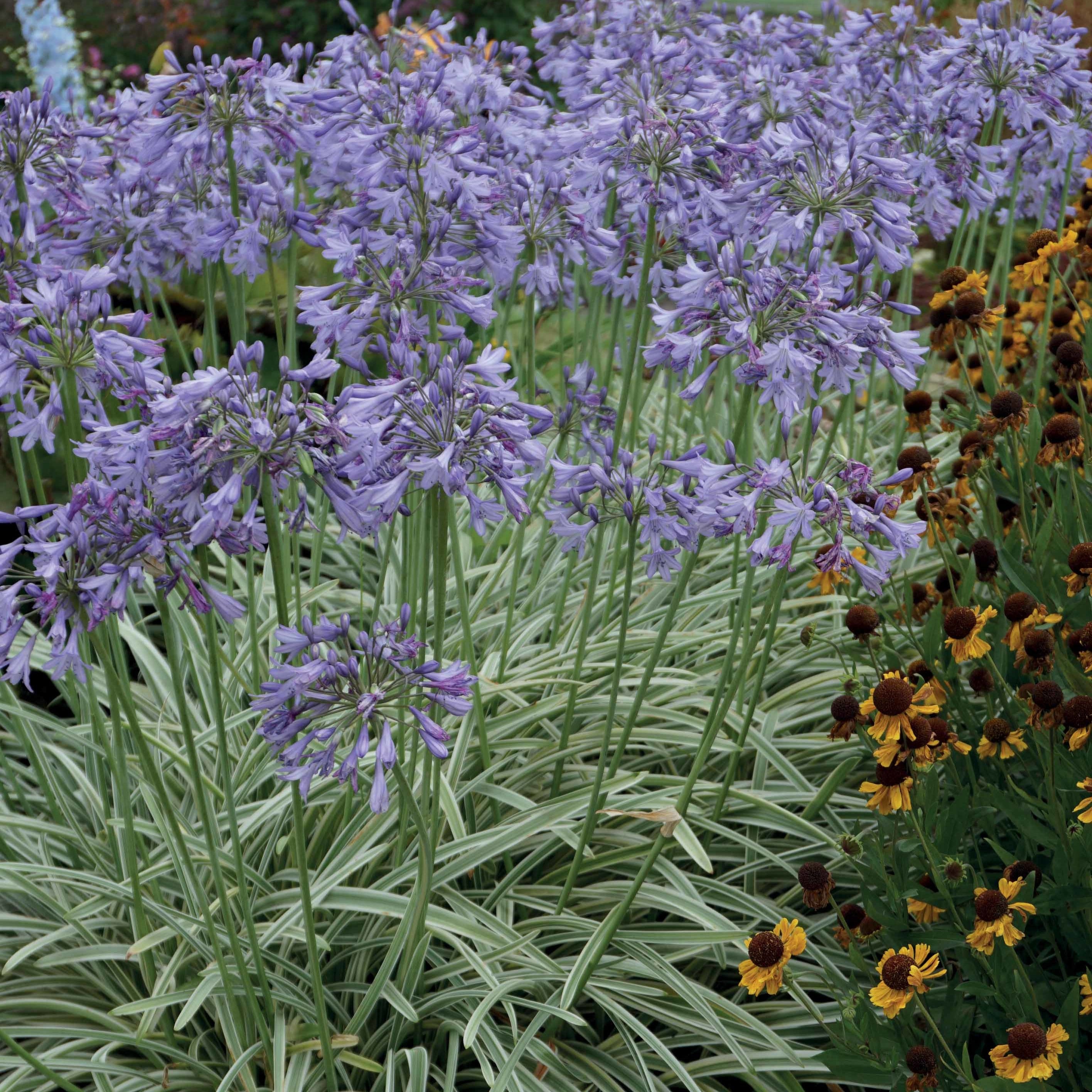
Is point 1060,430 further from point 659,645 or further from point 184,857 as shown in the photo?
point 184,857

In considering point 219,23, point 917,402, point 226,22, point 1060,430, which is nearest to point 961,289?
point 917,402

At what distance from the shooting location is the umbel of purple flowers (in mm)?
1722

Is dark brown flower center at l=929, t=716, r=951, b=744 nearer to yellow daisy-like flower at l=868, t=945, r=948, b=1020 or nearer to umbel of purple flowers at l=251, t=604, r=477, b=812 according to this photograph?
yellow daisy-like flower at l=868, t=945, r=948, b=1020

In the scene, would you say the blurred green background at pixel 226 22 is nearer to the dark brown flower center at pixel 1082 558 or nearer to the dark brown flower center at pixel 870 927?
the dark brown flower center at pixel 1082 558

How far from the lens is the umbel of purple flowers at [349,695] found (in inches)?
67.8

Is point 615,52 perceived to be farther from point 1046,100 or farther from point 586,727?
point 586,727

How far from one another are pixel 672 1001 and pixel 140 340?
70.1 inches

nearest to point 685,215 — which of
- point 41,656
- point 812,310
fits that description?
point 812,310

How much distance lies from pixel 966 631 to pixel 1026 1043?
2.60 feet

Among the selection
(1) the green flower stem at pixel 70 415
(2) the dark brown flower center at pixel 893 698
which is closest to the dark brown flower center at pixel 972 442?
(2) the dark brown flower center at pixel 893 698

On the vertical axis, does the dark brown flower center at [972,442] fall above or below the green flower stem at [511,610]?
above

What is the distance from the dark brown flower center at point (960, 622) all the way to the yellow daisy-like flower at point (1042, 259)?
5.22ft

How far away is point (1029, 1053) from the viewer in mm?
1749

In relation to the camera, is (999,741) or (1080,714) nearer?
(1080,714)
